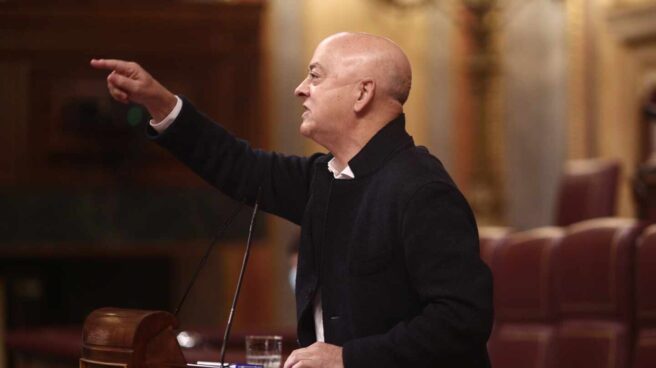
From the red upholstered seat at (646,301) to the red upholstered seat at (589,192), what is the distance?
938 mm

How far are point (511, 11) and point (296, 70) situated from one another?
118cm

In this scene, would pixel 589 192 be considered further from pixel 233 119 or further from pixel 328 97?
pixel 328 97

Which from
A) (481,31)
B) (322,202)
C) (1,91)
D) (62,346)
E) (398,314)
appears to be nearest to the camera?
(398,314)

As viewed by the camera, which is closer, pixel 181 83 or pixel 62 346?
pixel 62 346

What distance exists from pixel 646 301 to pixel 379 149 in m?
1.70

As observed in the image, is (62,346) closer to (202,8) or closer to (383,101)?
(383,101)

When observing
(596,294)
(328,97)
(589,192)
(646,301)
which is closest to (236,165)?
(328,97)

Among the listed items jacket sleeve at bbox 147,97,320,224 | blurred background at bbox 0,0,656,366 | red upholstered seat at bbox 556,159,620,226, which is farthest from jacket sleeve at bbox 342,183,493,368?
blurred background at bbox 0,0,656,366

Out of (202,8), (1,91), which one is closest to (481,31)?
(202,8)

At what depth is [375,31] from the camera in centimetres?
702

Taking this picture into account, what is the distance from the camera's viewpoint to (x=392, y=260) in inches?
78.8

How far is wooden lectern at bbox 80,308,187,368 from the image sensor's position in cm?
190

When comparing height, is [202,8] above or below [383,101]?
above

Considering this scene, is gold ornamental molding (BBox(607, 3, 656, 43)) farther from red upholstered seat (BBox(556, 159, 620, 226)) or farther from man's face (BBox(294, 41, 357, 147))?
man's face (BBox(294, 41, 357, 147))
